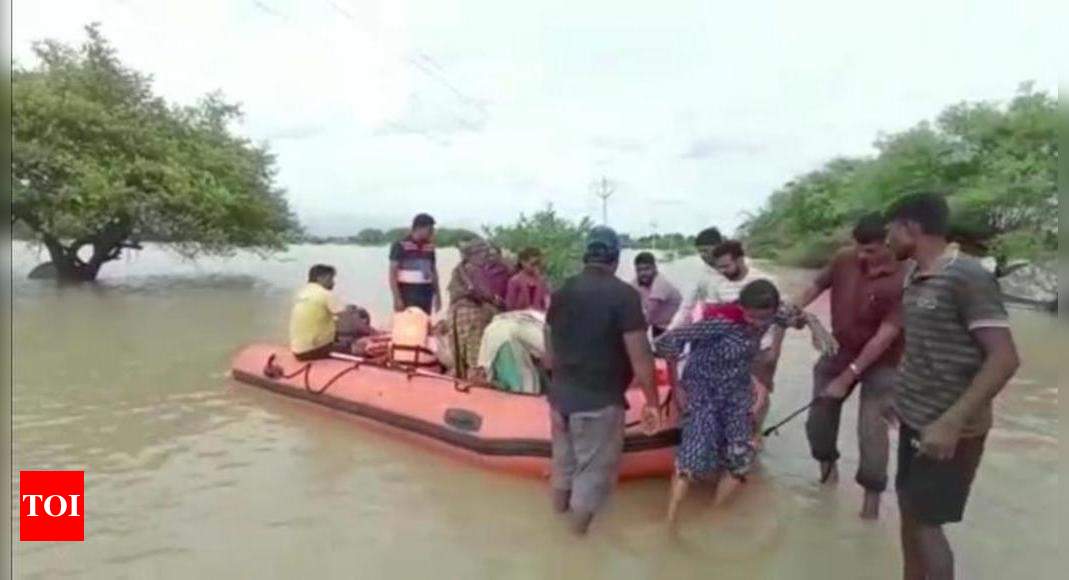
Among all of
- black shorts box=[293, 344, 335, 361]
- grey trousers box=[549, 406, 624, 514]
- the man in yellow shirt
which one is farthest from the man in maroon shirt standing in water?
black shorts box=[293, 344, 335, 361]

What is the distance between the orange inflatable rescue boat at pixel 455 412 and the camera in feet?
16.4

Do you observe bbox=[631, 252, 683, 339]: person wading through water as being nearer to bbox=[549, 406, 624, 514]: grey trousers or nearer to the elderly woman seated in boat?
the elderly woman seated in boat

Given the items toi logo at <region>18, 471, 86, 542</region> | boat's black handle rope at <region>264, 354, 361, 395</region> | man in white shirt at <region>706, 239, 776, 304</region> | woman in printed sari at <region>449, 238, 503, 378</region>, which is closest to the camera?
toi logo at <region>18, 471, 86, 542</region>

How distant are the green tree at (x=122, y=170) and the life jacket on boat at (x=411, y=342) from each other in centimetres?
1210

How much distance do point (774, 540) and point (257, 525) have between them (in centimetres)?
250

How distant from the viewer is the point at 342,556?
4.26 metres

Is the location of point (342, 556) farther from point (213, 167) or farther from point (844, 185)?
point (844, 185)

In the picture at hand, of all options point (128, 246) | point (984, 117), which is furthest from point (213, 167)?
point (984, 117)

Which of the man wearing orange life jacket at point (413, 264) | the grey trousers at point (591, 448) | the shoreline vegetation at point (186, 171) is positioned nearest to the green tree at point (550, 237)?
the shoreline vegetation at point (186, 171)

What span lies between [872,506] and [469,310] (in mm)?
2706

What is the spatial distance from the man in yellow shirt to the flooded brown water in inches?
17.6

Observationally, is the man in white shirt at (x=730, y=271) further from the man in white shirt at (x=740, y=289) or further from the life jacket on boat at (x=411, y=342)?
the life jacket on boat at (x=411, y=342)

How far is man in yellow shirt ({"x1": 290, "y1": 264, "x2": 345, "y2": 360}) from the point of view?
6891mm

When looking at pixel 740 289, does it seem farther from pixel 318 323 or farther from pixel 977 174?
pixel 977 174
